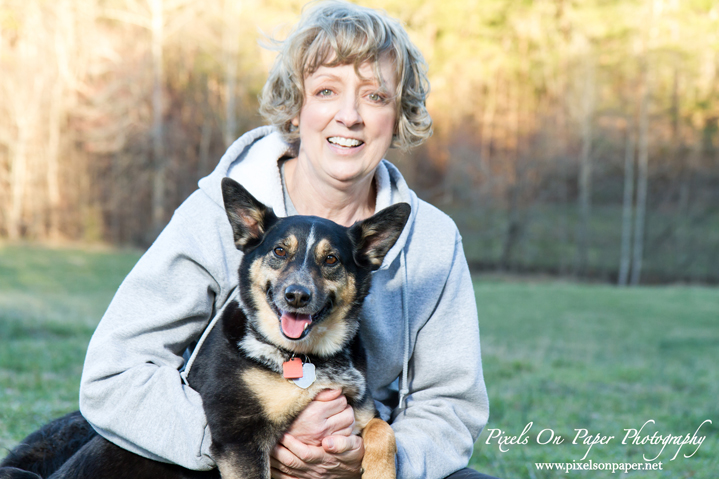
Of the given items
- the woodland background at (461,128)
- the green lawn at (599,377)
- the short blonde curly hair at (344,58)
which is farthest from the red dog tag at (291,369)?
the woodland background at (461,128)

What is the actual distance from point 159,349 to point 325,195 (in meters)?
1.08

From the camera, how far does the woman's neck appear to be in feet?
10.5

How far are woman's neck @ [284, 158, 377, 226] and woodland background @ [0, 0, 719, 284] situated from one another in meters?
18.6

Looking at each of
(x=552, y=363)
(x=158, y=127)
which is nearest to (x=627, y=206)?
(x=552, y=363)

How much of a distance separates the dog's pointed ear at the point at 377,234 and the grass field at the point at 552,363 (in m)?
1.96

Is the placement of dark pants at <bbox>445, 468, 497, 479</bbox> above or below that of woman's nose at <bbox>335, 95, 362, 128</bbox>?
below

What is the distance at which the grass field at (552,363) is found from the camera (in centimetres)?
→ 461

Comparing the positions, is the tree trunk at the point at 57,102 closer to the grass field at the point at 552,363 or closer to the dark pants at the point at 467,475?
the grass field at the point at 552,363

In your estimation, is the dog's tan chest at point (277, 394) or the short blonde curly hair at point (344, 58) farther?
the short blonde curly hair at point (344, 58)

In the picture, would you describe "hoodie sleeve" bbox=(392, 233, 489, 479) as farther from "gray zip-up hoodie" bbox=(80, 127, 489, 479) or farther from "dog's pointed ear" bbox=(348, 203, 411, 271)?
"dog's pointed ear" bbox=(348, 203, 411, 271)

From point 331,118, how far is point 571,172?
21.2m

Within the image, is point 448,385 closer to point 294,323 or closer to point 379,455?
point 379,455

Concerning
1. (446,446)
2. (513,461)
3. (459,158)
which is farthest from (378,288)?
(459,158)

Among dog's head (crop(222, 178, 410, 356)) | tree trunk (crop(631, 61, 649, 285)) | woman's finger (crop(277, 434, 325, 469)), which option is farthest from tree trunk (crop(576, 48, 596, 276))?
woman's finger (crop(277, 434, 325, 469))
